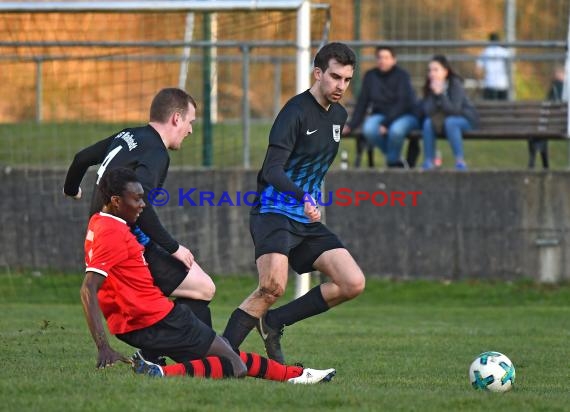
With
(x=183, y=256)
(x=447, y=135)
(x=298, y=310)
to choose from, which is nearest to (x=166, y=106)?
(x=183, y=256)

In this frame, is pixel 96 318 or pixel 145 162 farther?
pixel 145 162

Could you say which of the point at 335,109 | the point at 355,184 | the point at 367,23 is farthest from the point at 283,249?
the point at 367,23

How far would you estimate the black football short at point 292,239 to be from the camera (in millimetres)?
8695

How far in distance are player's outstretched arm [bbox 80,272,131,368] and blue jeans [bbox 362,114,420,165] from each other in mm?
9522

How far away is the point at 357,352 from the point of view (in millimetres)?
10320

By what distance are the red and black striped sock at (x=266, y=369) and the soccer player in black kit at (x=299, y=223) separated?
0.90m

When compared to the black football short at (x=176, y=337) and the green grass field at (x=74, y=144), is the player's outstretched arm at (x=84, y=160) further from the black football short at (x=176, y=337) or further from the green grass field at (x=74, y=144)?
the green grass field at (x=74, y=144)

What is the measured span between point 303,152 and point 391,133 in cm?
756

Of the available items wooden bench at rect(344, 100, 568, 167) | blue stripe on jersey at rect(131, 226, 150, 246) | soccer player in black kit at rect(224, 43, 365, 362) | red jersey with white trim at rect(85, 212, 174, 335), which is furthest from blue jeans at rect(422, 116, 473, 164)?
red jersey with white trim at rect(85, 212, 174, 335)

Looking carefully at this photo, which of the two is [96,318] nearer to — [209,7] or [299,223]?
[299,223]

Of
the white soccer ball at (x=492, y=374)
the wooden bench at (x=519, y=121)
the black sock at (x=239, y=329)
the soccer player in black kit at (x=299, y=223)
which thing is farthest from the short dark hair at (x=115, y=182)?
the wooden bench at (x=519, y=121)

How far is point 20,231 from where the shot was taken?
15.7 metres

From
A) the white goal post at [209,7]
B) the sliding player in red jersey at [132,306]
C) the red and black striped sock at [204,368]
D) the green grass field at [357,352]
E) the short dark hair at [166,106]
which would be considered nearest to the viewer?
the green grass field at [357,352]

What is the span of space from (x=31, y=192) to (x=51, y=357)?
265 inches
